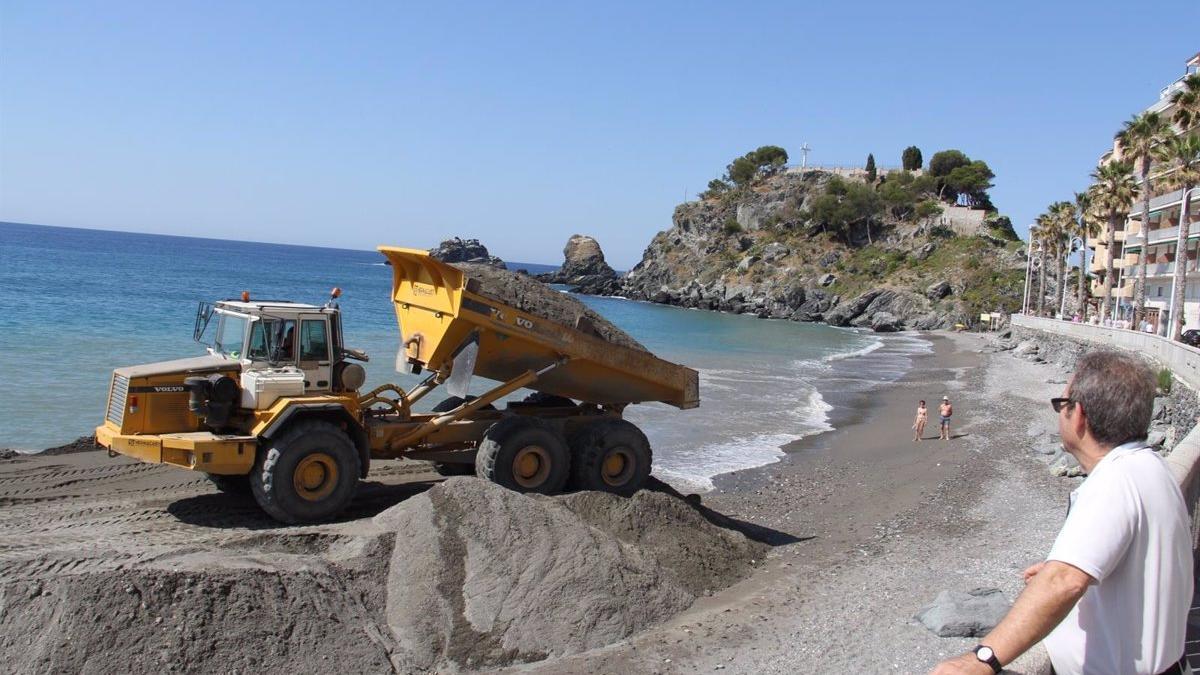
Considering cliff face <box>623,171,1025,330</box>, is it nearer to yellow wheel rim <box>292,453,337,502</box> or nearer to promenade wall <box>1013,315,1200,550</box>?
promenade wall <box>1013,315,1200,550</box>

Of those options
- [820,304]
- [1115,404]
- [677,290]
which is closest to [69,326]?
[1115,404]

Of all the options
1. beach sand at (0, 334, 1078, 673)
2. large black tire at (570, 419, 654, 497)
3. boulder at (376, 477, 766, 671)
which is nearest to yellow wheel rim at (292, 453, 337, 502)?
beach sand at (0, 334, 1078, 673)

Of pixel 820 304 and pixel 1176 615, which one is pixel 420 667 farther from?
pixel 820 304

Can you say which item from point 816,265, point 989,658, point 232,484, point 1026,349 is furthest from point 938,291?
point 989,658

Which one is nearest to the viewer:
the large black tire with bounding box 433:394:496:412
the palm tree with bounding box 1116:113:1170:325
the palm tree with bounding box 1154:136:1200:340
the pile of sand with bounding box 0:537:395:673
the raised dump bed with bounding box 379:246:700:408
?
the pile of sand with bounding box 0:537:395:673

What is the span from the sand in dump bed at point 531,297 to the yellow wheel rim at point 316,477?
8.76ft

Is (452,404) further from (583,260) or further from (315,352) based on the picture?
(583,260)

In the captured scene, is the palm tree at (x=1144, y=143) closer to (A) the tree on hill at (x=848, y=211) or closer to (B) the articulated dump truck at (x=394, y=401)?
(B) the articulated dump truck at (x=394, y=401)

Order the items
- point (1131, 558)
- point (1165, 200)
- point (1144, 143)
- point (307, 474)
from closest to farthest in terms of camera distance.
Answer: point (1131, 558)
point (307, 474)
point (1144, 143)
point (1165, 200)

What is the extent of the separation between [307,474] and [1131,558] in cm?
911

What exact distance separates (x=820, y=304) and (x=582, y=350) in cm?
7706

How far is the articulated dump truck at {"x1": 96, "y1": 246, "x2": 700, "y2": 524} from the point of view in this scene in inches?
398

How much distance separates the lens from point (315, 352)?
10.9m

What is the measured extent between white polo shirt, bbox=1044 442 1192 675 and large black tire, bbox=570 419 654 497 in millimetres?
9697
